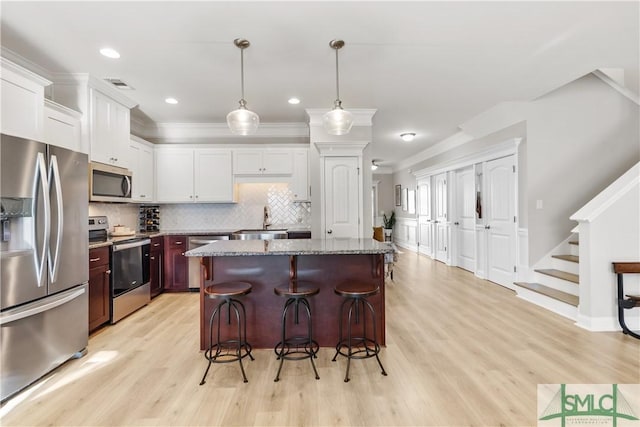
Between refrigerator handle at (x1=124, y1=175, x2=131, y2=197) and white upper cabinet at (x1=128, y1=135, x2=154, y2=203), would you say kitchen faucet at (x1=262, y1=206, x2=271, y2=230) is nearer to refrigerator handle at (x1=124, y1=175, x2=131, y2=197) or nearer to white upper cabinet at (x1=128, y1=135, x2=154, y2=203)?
white upper cabinet at (x1=128, y1=135, x2=154, y2=203)

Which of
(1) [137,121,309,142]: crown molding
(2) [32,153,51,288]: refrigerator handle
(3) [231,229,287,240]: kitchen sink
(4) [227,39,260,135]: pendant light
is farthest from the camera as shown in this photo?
(1) [137,121,309,142]: crown molding

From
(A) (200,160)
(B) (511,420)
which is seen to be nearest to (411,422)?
(B) (511,420)

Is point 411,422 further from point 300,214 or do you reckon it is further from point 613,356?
point 300,214

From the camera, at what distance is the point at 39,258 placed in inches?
87.4

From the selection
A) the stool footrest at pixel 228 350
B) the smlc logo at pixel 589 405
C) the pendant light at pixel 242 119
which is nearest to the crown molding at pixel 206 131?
the pendant light at pixel 242 119

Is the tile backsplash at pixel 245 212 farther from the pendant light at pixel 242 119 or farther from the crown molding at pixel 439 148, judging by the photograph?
the crown molding at pixel 439 148

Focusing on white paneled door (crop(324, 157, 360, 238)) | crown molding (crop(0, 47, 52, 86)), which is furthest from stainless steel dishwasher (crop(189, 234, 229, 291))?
crown molding (crop(0, 47, 52, 86))

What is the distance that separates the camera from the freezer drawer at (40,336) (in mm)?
2039

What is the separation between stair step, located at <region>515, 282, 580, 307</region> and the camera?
11.4 feet

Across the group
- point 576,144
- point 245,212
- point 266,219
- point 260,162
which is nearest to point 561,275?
point 576,144

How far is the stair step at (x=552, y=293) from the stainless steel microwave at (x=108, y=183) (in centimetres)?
537

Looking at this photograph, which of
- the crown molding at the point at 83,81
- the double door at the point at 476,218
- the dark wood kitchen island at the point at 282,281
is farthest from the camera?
the double door at the point at 476,218

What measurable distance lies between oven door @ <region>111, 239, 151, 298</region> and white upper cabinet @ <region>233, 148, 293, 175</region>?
1.75 meters

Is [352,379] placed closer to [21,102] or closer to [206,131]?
[21,102]
